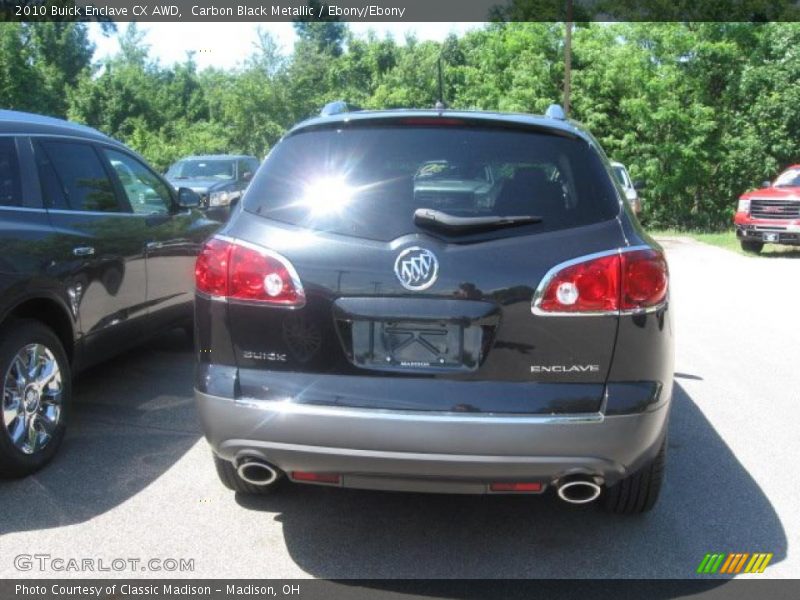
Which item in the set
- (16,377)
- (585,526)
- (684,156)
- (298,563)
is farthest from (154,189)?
(684,156)

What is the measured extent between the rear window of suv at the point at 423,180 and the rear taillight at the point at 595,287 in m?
0.19

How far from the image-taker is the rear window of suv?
306 centimetres

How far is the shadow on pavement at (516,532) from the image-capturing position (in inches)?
129

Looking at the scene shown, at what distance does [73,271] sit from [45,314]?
0.28m

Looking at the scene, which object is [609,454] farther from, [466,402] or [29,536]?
[29,536]

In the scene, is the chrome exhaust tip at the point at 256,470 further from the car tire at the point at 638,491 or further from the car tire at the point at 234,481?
the car tire at the point at 638,491

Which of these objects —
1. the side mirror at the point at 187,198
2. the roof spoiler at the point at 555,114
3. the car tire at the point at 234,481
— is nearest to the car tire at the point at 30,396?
the car tire at the point at 234,481

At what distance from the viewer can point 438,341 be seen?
2.94m

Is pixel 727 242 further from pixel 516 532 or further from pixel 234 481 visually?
pixel 234 481

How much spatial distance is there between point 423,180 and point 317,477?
124cm

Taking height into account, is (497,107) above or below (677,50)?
below

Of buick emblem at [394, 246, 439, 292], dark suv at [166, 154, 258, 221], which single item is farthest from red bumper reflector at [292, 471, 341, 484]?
dark suv at [166, 154, 258, 221]

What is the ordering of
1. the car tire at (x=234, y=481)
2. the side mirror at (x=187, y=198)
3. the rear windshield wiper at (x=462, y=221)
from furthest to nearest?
the side mirror at (x=187, y=198) → the car tire at (x=234, y=481) → the rear windshield wiper at (x=462, y=221)

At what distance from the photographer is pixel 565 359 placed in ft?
9.57
